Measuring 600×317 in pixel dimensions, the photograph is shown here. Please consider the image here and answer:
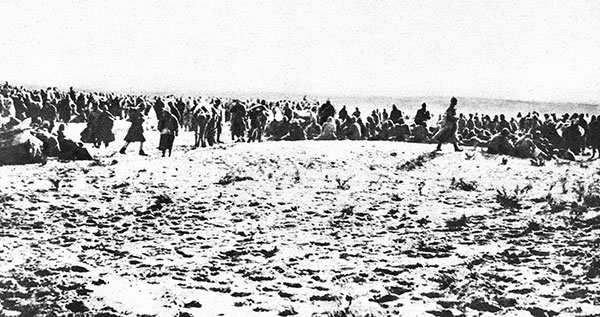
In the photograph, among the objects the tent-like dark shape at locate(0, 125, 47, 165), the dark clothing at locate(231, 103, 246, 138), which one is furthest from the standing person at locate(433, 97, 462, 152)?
the tent-like dark shape at locate(0, 125, 47, 165)

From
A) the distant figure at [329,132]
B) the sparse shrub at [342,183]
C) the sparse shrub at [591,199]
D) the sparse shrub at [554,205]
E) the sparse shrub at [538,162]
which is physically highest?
the distant figure at [329,132]

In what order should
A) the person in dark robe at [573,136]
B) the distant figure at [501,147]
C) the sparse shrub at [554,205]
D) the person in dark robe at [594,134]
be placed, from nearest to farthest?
1. the sparse shrub at [554,205]
2. the distant figure at [501,147]
3. the person in dark robe at [594,134]
4. the person in dark robe at [573,136]

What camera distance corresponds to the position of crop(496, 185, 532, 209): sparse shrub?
9538 mm

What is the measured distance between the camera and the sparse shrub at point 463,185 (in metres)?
11.1

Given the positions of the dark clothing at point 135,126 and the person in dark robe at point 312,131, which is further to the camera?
the person in dark robe at point 312,131

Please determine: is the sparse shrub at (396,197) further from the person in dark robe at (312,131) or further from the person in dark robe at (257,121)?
the person in dark robe at (312,131)

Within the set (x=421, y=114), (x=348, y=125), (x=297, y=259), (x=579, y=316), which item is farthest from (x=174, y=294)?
(x=421, y=114)

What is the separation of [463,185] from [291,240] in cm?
505

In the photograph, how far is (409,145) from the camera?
16.6 metres

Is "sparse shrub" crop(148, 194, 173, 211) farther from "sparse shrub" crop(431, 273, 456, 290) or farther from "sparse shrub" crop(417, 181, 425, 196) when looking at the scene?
"sparse shrub" crop(431, 273, 456, 290)

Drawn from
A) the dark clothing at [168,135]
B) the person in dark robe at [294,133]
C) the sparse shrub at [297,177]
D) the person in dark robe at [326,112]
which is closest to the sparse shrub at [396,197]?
the sparse shrub at [297,177]

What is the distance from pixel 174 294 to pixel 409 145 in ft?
39.6

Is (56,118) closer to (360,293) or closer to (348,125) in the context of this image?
(348,125)

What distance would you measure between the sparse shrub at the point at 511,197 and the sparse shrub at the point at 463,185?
607mm
